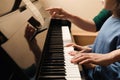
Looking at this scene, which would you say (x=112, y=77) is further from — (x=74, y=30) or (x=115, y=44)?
(x=74, y=30)

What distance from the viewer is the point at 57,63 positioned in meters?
1.03

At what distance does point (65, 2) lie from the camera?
8.08 ft

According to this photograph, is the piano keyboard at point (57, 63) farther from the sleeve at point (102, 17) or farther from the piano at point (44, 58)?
the sleeve at point (102, 17)

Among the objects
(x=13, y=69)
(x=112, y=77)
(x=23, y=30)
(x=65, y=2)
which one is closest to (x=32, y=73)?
(x=13, y=69)

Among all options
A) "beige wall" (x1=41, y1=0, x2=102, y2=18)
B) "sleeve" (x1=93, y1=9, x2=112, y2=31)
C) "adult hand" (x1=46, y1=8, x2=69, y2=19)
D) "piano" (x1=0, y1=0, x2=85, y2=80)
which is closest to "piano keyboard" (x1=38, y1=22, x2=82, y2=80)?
"piano" (x1=0, y1=0, x2=85, y2=80)

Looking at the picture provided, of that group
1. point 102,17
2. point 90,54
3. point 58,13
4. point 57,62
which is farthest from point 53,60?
point 102,17

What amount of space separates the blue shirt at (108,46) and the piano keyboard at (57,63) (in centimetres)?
18

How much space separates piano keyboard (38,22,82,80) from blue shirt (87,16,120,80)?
0.57 ft

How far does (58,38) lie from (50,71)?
0.56 metres

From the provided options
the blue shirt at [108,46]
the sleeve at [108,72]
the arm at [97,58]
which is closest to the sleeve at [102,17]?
the blue shirt at [108,46]

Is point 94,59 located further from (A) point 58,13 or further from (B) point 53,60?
(A) point 58,13

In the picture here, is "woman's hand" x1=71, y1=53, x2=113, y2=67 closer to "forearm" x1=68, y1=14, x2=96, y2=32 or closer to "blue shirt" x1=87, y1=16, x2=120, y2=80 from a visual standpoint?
"blue shirt" x1=87, y1=16, x2=120, y2=80

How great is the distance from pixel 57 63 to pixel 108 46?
30cm

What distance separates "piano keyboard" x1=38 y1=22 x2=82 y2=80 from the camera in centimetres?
91
